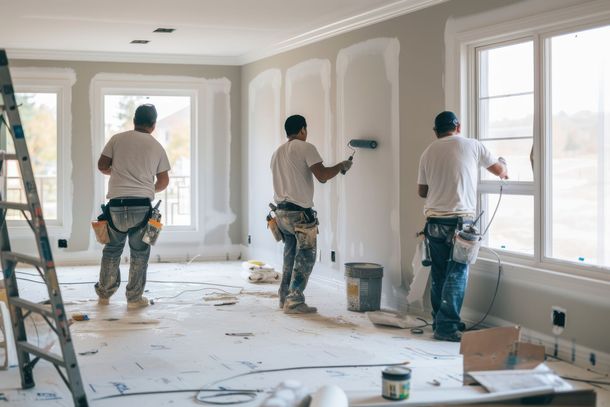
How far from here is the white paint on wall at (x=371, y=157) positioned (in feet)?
19.2

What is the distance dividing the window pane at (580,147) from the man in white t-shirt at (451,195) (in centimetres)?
48

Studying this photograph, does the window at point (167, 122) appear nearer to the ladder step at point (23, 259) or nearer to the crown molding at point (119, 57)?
the crown molding at point (119, 57)

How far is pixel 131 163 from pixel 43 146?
3.55 metres

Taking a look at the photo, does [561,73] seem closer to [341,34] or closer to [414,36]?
[414,36]

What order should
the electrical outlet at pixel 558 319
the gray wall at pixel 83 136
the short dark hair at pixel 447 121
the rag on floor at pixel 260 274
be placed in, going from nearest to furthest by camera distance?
the electrical outlet at pixel 558 319
the short dark hair at pixel 447 121
the rag on floor at pixel 260 274
the gray wall at pixel 83 136

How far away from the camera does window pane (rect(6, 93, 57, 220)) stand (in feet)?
28.1

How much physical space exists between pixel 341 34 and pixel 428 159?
7.29 feet

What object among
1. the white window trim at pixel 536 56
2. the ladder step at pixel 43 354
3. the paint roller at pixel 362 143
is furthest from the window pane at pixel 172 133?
the ladder step at pixel 43 354

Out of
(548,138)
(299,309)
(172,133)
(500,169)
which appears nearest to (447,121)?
(500,169)

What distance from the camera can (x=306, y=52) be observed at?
7.30 meters

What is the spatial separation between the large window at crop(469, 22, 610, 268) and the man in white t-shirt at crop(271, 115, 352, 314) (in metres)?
1.16

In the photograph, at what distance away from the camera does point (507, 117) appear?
4793mm

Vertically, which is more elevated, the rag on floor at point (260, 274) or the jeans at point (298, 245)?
the jeans at point (298, 245)

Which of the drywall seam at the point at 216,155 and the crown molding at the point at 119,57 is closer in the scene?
the crown molding at the point at 119,57
